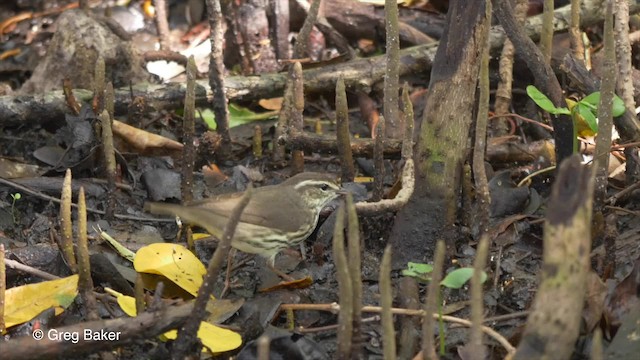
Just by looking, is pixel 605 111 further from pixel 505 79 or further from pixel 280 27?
pixel 280 27

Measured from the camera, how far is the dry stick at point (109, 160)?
525 centimetres

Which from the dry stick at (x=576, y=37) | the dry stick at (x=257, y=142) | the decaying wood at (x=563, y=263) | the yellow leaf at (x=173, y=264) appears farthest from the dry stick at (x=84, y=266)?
the dry stick at (x=576, y=37)

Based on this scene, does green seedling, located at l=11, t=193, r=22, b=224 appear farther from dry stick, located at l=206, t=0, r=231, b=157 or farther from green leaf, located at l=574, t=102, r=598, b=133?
green leaf, located at l=574, t=102, r=598, b=133

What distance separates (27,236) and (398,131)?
2.19 m

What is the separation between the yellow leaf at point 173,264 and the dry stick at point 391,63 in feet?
3.88

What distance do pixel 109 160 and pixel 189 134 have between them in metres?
0.45

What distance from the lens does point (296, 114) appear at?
605 cm

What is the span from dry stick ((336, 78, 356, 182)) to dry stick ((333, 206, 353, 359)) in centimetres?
164

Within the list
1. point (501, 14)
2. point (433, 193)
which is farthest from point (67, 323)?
point (501, 14)

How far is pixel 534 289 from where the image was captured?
4.82 m

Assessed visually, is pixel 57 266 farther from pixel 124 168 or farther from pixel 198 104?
pixel 198 104

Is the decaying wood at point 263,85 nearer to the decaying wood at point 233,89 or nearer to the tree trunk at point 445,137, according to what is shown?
the decaying wood at point 233,89

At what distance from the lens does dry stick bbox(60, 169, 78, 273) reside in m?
4.32

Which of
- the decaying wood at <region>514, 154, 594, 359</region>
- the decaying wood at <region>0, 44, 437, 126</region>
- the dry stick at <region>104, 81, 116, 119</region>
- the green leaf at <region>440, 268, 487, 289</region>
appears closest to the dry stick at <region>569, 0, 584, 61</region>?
the decaying wood at <region>0, 44, 437, 126</region>
